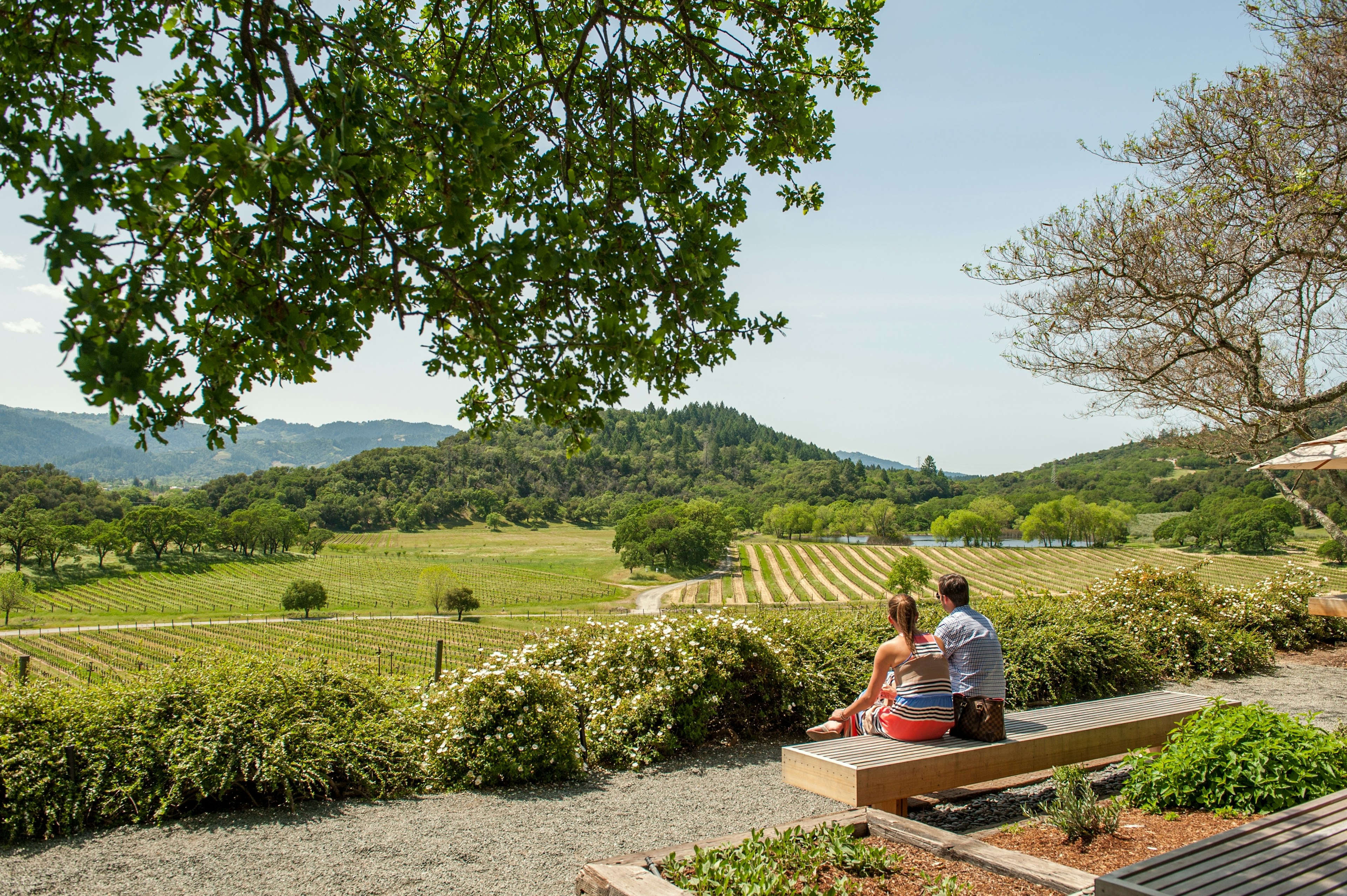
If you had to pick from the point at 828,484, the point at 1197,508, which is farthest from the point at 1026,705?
the point at 828,484

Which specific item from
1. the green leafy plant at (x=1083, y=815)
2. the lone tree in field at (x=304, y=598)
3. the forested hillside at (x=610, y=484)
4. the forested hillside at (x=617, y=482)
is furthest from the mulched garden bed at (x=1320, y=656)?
the lone tree in field at (x=304, y=598)

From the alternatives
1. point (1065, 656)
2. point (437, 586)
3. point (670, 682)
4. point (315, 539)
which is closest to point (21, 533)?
point (315, 539)

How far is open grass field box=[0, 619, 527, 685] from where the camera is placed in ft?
153

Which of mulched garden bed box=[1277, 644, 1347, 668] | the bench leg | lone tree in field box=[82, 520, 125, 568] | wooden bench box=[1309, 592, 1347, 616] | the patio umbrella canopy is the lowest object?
lone tree in field box=[82, 520, 125, 568]

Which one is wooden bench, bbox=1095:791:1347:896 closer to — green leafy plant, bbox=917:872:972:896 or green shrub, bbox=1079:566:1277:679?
green leafy plant, bbox=917:872:972:896

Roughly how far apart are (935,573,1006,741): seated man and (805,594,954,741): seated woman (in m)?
0.08

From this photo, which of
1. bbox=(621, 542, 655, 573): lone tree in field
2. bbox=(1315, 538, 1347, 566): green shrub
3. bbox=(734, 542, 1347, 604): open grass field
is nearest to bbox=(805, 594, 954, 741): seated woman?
bbox=(734, 542, 1347, 604): open grass field

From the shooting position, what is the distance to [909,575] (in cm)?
6012

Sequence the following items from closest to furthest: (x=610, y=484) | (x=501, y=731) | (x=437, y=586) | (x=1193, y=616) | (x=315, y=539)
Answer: (x=501, y=731)
(x=1193, y=616)
(x=437, y=586)
(x=315, y=539)
(x=610, y=484)

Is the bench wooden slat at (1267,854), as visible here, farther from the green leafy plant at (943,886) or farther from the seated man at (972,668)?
the seated man at (972,668)

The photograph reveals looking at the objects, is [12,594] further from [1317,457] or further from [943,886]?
[1317,457]

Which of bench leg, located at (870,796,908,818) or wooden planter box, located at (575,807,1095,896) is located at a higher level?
wooden planter box, located at (575,807,1095,896)

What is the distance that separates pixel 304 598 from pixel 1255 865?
83.8 m

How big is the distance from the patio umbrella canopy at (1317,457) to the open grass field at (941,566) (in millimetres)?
8465
